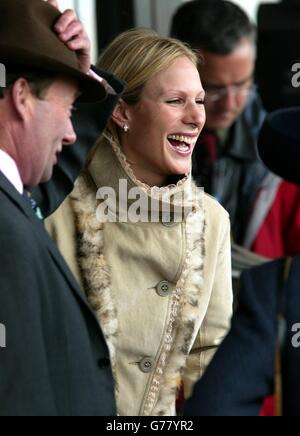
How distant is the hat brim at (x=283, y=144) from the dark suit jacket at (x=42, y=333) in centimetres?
61

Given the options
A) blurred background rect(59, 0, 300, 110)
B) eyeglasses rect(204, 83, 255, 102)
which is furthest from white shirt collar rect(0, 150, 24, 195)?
blurred background rect(59, 0, 300, 110)

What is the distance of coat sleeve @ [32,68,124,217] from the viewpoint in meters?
4.34

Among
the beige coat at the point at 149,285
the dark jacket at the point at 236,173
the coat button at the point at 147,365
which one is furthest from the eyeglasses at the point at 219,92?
the coat button at the point at 147,365

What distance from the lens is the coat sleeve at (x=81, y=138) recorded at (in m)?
4.34

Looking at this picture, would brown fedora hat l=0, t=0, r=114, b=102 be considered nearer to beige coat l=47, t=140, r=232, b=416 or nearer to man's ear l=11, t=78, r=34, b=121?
man's ear l=11, t=78, r=34, b=121

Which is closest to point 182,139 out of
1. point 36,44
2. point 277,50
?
point 36,44

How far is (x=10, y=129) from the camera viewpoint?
3.68 metres

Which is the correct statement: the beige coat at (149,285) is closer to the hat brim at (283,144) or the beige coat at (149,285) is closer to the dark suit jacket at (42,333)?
the dark suit jacket at (42,333)

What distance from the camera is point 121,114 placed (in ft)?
15.2

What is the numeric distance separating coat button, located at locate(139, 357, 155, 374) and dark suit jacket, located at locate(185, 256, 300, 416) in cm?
94

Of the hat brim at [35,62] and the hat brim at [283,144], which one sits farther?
the hat brim at [35,62]

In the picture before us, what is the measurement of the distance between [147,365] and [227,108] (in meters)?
1.84

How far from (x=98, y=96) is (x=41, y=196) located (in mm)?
447

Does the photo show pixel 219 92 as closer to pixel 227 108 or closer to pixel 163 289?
pixel 227 108
